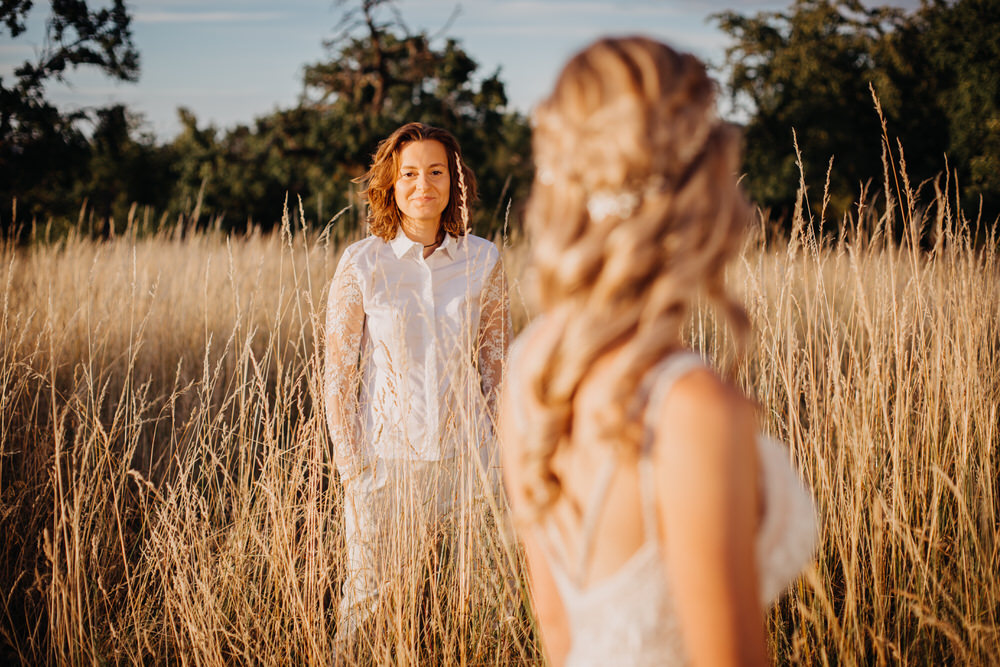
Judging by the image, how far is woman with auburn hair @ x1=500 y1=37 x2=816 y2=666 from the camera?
2.52 ft

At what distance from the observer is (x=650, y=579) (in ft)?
2.84

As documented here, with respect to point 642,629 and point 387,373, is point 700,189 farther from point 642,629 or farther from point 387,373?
point 387,373

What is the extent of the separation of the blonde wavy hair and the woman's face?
1.66 metres

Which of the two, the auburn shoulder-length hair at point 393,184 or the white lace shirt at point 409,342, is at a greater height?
the auburn shoulder-length hair at point 393,184

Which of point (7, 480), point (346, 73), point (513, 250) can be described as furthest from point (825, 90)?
point (7, 480)

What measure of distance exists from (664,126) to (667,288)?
21 cm

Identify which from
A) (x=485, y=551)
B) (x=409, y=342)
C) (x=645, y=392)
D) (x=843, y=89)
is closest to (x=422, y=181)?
(x=409, y=342)

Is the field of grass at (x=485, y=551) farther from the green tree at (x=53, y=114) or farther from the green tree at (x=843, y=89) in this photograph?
the green tree at (x=843, y=89)

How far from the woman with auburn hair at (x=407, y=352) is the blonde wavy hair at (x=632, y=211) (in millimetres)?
1117

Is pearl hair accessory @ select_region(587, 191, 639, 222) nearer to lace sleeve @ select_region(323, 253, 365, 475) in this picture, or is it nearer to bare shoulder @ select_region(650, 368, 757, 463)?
bare shoulder @ select_region(650, 368, 757, 463)

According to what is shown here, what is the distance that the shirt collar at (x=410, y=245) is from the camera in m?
2.48

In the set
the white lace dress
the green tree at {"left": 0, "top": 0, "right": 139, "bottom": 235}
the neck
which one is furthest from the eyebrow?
the green tree at {"left": 0, "top": 0, "right": 139, "bottom": 235}

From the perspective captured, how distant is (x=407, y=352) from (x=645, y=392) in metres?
1.60

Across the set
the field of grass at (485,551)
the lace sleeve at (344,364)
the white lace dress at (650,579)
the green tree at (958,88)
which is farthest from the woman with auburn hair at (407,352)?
the green tree at (958,88)
